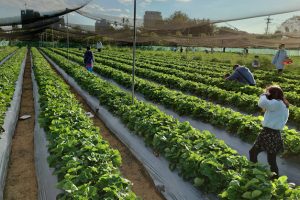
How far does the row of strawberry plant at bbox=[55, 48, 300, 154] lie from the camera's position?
6.27 m

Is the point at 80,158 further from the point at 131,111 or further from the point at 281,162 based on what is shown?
the point at 281,162

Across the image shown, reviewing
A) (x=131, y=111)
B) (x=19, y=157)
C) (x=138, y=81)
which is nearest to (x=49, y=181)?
(x=19, y=157)

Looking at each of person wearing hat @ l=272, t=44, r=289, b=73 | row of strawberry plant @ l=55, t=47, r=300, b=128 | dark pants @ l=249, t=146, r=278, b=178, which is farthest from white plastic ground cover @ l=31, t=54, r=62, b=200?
person wearing hat @ l=272, t=44, r=289, b=73

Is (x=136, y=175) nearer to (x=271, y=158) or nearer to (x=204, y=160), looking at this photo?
(x=204, y=160)

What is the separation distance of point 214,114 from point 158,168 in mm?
2577

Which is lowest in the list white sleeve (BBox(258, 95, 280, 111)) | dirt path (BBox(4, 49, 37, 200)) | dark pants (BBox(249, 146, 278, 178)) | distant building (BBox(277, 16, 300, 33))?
dirt path (BBox(4, 49, 37, 200))

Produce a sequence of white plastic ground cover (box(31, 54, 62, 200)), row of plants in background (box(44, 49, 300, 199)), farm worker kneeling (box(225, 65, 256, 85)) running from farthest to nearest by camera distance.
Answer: farm worker kneeling (box(225, 65, 256, 85)), white plastic ground cover (box(31, 54, 62, 200)), row of plants in background (box(44, 49, 300, 199))

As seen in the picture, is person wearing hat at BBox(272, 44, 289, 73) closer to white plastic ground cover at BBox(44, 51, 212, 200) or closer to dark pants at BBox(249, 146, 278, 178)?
white plastic ground cover at BBox(44, 51, 212, 200)

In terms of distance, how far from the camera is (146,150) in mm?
6504

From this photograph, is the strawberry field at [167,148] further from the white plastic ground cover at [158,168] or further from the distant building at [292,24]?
the distant building at [292,24]

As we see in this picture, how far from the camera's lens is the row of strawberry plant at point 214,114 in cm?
627

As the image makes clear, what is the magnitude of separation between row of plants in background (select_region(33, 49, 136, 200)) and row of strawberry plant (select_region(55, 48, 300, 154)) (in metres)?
2.95

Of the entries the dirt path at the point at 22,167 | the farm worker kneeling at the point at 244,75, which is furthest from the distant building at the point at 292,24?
the dirt path at the point at 22,167

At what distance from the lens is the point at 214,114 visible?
777cm
